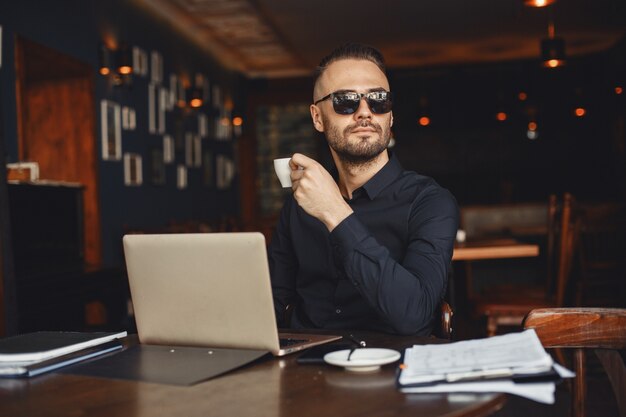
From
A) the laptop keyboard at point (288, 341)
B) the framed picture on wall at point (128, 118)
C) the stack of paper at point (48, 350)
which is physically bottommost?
the laptop keyboard at point (288, 341)

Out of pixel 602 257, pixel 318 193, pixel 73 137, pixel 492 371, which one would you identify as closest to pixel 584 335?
pixel 492 371

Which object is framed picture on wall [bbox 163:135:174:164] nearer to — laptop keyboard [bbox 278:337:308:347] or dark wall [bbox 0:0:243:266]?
dark wall [bbox 0:0:243:266]

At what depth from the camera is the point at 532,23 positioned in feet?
30.5

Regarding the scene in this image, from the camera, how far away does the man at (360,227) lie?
156 centimetres

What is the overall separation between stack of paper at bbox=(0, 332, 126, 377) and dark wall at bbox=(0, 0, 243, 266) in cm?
378

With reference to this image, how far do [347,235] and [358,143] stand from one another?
1.32 feet

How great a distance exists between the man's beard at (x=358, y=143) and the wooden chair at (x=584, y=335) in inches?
27.4

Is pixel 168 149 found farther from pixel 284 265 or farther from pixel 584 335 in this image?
pixel 584 335

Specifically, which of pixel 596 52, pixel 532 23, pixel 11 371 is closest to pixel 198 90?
pixel 532 23

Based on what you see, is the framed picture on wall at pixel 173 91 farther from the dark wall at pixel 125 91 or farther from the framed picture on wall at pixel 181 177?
the framed picture on wall at pixel 181 177

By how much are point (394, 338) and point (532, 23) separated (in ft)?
28.4

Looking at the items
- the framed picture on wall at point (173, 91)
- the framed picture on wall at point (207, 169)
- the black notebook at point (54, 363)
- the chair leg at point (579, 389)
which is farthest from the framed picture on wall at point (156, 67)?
the chair leg at point (579, 389)

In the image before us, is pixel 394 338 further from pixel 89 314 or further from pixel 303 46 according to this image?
pixel 303 46

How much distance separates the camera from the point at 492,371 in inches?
41.7
